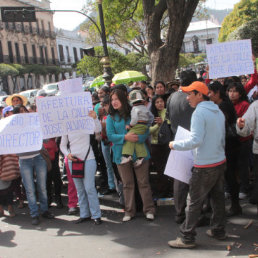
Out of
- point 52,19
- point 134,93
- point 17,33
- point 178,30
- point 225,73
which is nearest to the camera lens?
point 134,93

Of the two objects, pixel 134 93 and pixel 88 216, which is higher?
pixel 134 93

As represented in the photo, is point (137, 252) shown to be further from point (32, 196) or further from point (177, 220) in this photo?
point (32, 196)

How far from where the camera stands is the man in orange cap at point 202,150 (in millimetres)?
3629

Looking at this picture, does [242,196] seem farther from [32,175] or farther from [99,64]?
[99,64]

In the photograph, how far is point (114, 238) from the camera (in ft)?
14.6

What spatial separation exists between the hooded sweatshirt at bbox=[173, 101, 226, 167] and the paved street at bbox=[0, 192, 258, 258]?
0.93 metres

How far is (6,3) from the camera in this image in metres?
42.9

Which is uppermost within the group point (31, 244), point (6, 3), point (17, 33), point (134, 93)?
point (6, 3)

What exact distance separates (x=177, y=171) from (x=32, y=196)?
2.27 metres

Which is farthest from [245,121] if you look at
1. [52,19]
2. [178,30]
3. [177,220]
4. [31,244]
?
[52,19]

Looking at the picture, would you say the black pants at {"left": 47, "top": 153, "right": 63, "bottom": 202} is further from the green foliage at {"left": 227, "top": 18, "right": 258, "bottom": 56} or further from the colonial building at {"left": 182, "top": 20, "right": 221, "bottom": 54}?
the colonial building at {"left": 182, "top": 20, "right": 221, "bottom": 54}

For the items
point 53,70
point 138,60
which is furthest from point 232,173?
point 53,70

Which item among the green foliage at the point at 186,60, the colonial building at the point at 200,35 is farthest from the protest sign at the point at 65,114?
the colonial building at the point at 200,35

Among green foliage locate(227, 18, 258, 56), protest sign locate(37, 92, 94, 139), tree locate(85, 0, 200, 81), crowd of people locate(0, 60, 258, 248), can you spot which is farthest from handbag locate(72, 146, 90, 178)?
green foliage locate(227, 18, 258, 56)
